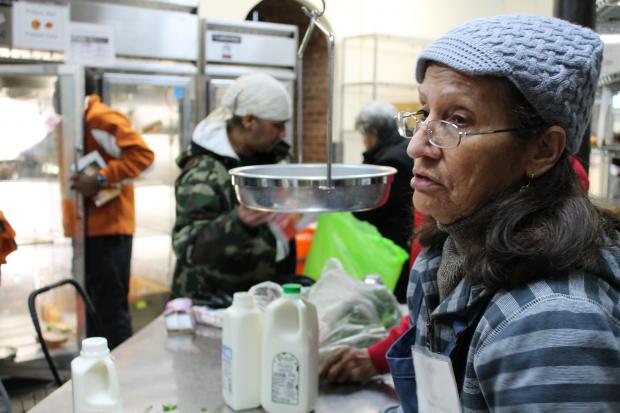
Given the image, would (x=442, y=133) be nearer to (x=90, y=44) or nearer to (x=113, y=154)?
(x=113, y=154)

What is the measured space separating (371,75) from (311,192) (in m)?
5.85

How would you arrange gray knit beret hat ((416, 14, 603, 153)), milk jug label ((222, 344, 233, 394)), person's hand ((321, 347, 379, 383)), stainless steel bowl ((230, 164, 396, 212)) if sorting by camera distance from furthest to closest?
person's hand ((321, 347, 379, 383)) → milk jug label ((222, 344, 233, 394)) → stainless steel bowl ((230, 164, 396, 212)) → gray knit beret hat ((416, 14, 603, 153))

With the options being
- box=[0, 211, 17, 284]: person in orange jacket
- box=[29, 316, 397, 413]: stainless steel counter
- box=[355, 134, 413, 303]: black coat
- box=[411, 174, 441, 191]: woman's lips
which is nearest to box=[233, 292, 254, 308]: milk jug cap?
box=[29, 316, 397, 413]: stainless steel counter

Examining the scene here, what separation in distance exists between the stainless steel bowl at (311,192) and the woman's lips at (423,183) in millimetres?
275

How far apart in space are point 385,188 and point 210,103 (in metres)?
3.46

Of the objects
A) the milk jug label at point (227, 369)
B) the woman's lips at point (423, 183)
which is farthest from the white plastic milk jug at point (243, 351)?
the woman's lips at point (423, 183)

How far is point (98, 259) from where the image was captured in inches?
153

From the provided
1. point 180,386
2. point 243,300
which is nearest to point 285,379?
point 243,300

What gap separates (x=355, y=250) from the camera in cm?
275

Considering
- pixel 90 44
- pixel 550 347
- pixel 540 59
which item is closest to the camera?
pixel 550 347

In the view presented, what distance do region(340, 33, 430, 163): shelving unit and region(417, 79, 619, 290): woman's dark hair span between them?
5772 mm

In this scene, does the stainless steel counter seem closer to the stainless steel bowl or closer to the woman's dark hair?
the stainless steel bowl

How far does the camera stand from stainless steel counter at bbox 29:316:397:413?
1497 mm

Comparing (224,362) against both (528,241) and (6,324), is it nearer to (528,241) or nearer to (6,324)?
(528,241)
